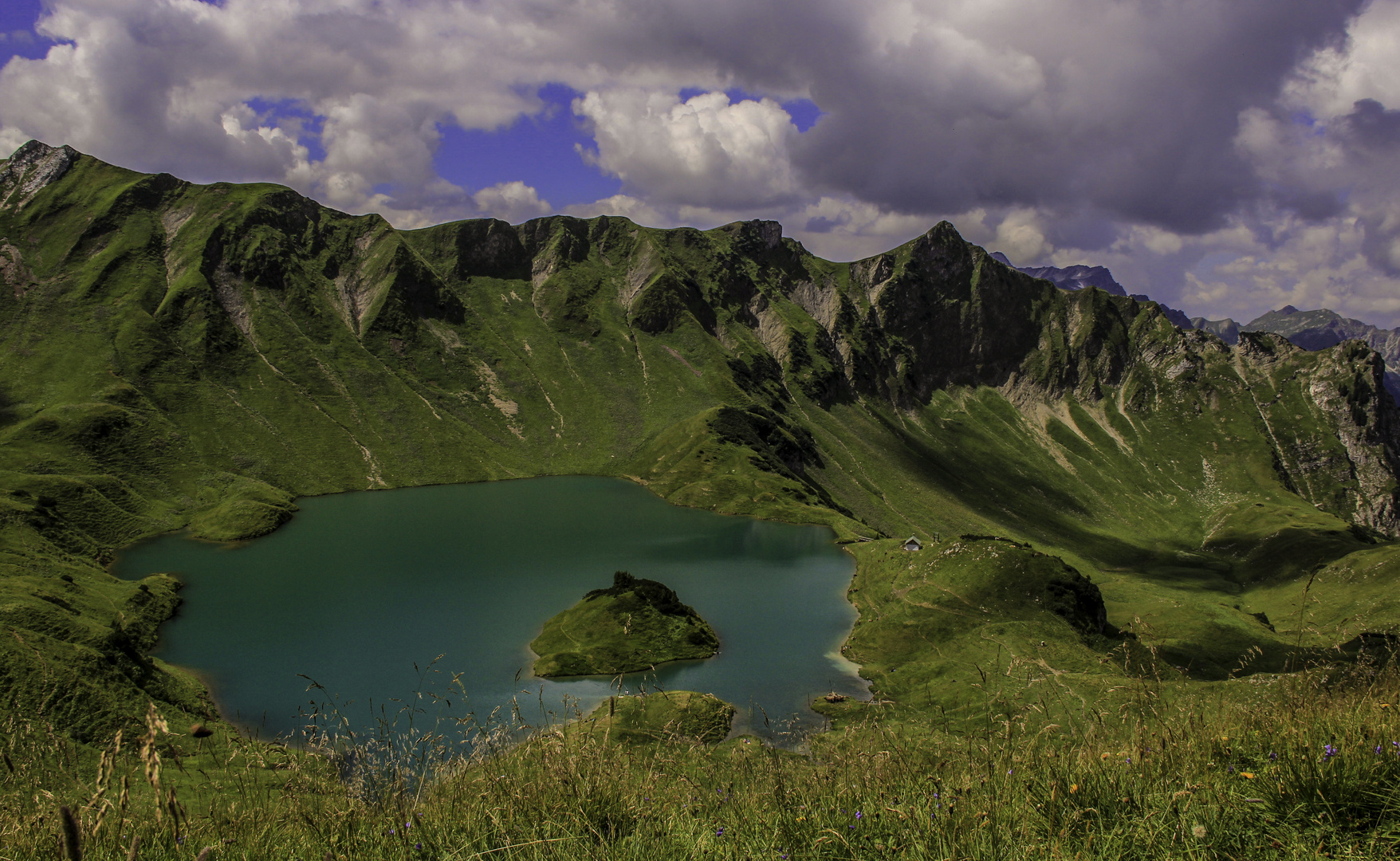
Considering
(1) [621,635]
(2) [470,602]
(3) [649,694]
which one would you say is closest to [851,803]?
(3) [649,694]

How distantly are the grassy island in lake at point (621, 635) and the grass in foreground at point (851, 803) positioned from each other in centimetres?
5296

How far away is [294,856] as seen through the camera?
20.1 ft

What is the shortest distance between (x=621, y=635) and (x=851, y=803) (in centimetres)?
5833

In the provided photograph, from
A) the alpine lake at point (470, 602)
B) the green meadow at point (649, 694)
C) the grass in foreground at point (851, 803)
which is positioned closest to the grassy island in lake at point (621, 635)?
the alpine lake at point (470, 602)

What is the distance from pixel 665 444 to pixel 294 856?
17183cm

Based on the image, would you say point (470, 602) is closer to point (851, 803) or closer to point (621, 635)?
point (621, 635)

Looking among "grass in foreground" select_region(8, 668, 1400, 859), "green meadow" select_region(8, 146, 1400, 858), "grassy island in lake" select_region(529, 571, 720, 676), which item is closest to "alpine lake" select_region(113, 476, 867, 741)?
"grassy island in lake" select_region(529, 571, 720, 676)

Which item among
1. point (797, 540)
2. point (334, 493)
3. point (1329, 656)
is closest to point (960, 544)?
point (797, 540)

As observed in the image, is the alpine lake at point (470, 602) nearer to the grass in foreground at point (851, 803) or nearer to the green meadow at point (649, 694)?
the green meadow at point (649, 694)

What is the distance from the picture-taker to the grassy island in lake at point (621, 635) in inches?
2426

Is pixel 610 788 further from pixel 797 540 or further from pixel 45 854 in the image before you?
pixel 797 540

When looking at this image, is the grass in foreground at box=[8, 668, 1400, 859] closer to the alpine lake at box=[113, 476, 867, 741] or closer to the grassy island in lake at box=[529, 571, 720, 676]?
the alpine lake at box=[113, 476, 867, 741]

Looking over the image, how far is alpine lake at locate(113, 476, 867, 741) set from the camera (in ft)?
182

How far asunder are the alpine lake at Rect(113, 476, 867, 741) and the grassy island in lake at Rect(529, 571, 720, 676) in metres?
1.36
